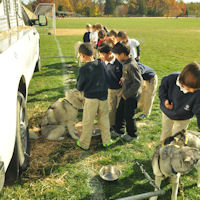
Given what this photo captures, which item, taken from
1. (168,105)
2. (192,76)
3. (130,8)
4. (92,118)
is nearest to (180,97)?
(168,105)

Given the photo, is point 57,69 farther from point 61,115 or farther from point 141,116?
point 61,115

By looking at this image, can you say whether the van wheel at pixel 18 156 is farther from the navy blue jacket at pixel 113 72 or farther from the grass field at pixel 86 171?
the navy blue jacket at pixel 113 72

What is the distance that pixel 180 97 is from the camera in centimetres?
283

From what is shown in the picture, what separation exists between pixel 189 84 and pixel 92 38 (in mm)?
6412

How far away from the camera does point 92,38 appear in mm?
8359

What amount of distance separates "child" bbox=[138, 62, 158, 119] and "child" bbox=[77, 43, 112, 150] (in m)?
1.54

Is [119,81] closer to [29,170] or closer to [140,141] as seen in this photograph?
[140,141]

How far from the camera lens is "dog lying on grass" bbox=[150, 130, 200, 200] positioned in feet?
7.09

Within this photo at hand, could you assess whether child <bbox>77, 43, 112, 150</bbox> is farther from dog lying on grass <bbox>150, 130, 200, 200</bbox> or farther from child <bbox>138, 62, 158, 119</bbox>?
child <bbox>138, 62, 158, 119</bbox>

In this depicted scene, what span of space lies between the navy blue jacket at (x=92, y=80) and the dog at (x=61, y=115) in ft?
→ 1.46

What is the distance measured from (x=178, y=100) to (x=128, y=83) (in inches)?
41.8

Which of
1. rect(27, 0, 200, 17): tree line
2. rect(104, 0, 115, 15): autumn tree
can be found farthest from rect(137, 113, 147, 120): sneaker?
rect(104, 0, 115, 15): autumn tree

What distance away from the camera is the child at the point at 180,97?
2.49 m

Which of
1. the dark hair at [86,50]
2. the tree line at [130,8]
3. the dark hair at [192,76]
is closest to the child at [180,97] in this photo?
the dark hair at [192,76]
